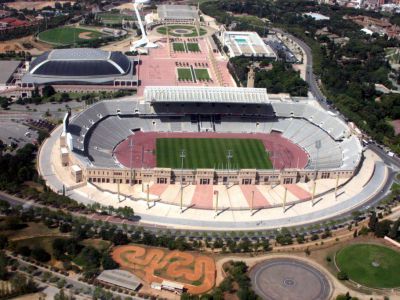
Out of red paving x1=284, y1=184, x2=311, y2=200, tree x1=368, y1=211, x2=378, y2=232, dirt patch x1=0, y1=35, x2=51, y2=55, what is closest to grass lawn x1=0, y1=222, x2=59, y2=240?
red paving x1=284, y1=184, x2=311, y2=200

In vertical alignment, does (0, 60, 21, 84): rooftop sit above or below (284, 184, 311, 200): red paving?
above

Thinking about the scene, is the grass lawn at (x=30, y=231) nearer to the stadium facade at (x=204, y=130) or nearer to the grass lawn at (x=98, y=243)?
the grass lawn at (x=98, y=243)

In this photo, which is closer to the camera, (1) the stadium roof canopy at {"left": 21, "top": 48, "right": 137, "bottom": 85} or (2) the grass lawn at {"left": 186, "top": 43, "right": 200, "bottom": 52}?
(1) the stadium roof canopy at {"left": 21, "top": 48, "right": 137, "bottom": 85}

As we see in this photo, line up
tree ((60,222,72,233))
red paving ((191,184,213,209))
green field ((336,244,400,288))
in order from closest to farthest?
1. green field ((336,244,400,288))
2. tree ((60,222,72,233))
3. red paving ((191,184,213,209))

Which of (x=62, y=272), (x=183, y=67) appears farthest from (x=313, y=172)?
(x=183, y=67)

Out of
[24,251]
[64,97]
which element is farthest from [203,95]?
[24,251]

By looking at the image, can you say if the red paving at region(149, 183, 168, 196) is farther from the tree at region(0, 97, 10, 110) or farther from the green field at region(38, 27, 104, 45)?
the green field at region(38, 27, 104, 45)

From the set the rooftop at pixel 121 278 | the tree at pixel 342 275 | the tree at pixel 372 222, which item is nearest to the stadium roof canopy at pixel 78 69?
the rooftop at pixel 121 278
